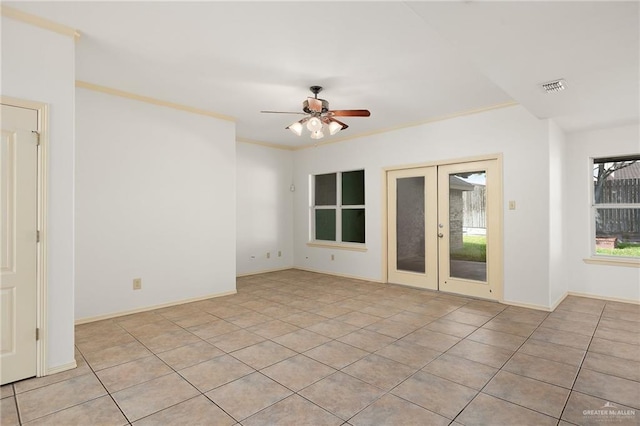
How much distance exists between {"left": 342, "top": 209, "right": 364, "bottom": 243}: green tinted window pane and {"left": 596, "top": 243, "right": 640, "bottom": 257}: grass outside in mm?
3736

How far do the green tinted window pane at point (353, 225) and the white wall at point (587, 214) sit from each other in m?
3.27

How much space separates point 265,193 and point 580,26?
18.8ft

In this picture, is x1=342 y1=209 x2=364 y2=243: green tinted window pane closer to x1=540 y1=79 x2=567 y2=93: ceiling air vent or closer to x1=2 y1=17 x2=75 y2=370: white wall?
x1=540 y1=79 x2=567 y2=93: ceiling air vent

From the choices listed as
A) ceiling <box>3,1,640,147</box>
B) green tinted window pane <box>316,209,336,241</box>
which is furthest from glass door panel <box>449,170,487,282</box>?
green tinted window pane <box>316,209,336,241</box>

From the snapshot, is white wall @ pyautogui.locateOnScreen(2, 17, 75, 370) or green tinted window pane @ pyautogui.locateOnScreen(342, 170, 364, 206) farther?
green tinted window pane @ pyautogui.locateOnScreen(342, 170, 364, 206)

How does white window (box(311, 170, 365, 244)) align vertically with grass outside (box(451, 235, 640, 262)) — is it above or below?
above

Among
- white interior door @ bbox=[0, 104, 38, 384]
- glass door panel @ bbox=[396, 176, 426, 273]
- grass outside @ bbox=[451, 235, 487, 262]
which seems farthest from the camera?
glass door panel @ bbox=[396, 176, 426, 273]

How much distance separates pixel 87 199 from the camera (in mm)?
3896

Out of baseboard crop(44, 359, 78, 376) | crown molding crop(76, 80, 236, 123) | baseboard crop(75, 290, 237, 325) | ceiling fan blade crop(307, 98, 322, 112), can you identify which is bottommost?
baseboard crop(44, 359, 78, 376)

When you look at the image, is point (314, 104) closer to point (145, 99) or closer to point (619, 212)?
point (145, 99)

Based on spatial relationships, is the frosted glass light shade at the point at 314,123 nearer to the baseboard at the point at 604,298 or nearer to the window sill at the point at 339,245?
the window sill at the point at 339,245

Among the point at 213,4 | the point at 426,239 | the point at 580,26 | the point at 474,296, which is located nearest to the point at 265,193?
the point at 426,239

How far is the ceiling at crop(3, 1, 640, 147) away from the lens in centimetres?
223

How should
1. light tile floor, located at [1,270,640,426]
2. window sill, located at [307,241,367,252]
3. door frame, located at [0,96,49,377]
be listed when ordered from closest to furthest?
light tile floor, located at [1,270,640,426] < door frame, located at [0,96,49,377] < window sill, located at [307,241,367,252]
